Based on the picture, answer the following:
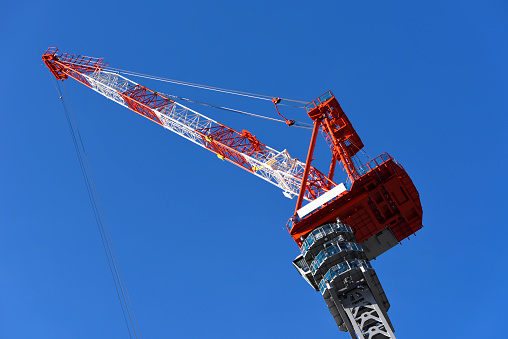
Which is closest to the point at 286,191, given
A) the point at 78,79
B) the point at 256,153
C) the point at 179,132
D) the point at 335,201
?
the point at 256,153

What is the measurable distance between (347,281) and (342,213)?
751 centimetres

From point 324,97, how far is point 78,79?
4231 centimetres

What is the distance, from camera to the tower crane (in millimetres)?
43562

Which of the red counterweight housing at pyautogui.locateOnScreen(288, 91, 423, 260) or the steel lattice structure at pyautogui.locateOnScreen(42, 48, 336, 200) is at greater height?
the steel lattice structure at pyautogui.locateOnScreen(42, 48, 336, 200)

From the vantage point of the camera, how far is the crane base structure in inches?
1663

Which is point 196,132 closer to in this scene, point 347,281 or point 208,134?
point 208,134

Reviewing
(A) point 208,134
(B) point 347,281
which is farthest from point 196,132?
(B) point 347,281

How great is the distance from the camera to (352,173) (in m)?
49.8

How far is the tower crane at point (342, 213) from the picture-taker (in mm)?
43562

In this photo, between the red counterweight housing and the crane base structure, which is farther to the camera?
the red counterweight housing

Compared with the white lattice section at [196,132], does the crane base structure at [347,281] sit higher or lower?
lower

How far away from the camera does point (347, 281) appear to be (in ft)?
143

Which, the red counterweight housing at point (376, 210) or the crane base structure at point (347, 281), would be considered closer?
the crane base structure at point (347, 281)

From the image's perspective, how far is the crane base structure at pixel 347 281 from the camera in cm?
4225
